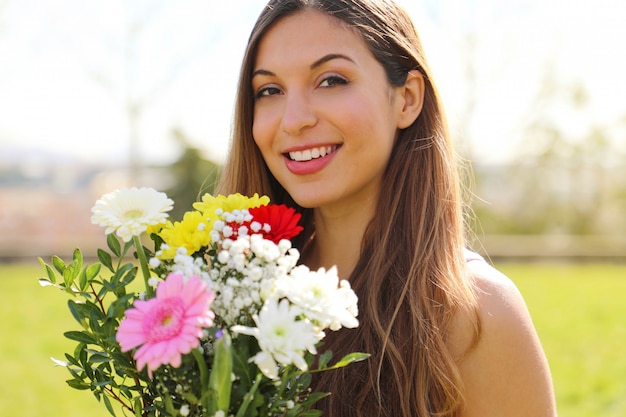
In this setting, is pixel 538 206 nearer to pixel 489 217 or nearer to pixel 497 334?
pixel 489 217

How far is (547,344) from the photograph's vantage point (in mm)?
7137

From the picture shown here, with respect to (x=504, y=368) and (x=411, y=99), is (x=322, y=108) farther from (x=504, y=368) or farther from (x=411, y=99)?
(x=504, y=368)

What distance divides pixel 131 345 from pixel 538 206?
765 inches

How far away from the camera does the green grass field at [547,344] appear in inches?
215

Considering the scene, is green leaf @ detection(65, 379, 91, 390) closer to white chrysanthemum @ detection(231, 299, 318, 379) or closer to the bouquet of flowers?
the bouquet of flowers

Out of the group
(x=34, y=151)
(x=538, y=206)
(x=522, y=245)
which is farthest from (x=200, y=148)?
(x=34, y=151)

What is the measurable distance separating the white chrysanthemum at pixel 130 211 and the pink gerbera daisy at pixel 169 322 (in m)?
0.24

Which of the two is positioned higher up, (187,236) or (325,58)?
(325,58)

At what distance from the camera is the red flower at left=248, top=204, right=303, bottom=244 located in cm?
143

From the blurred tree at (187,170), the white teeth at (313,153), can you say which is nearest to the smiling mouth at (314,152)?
the white teeth at (313,153)

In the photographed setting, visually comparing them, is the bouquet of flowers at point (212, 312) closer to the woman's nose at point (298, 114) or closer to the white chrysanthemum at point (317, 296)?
the white chrysanthemum at point (317, 296)

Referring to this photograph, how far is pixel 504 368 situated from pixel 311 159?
74 cm

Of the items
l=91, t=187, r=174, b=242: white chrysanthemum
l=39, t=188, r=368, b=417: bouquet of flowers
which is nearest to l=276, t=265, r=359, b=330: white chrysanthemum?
l=39, t=188, r=368, b=417: bouquet of flowers

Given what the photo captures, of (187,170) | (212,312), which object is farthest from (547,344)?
(187,170)
